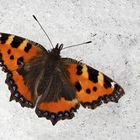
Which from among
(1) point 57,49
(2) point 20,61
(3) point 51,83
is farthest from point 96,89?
(2) point 20,61

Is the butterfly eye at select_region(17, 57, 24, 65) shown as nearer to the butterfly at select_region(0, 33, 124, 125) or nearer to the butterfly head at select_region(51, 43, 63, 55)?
the butterfly at select_region(0, 33, 124, 125)

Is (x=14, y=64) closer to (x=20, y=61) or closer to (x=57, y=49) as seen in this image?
(x=20, y=61)

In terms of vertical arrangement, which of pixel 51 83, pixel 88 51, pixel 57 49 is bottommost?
pixel 51 83

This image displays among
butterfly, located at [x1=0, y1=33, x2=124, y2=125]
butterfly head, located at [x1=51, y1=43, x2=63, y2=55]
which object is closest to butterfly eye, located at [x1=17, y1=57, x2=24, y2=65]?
butterfly, located at [x1=0, y1=33, x2=124, y2=125]

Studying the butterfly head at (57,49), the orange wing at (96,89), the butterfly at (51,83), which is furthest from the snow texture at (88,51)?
the orange wing at (96,89)

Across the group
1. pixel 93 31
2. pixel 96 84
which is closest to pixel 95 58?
pixel 93 31

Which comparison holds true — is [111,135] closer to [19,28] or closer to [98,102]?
[98,102]

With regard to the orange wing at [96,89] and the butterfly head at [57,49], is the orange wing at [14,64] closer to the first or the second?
the butterfly head at [57,49]
